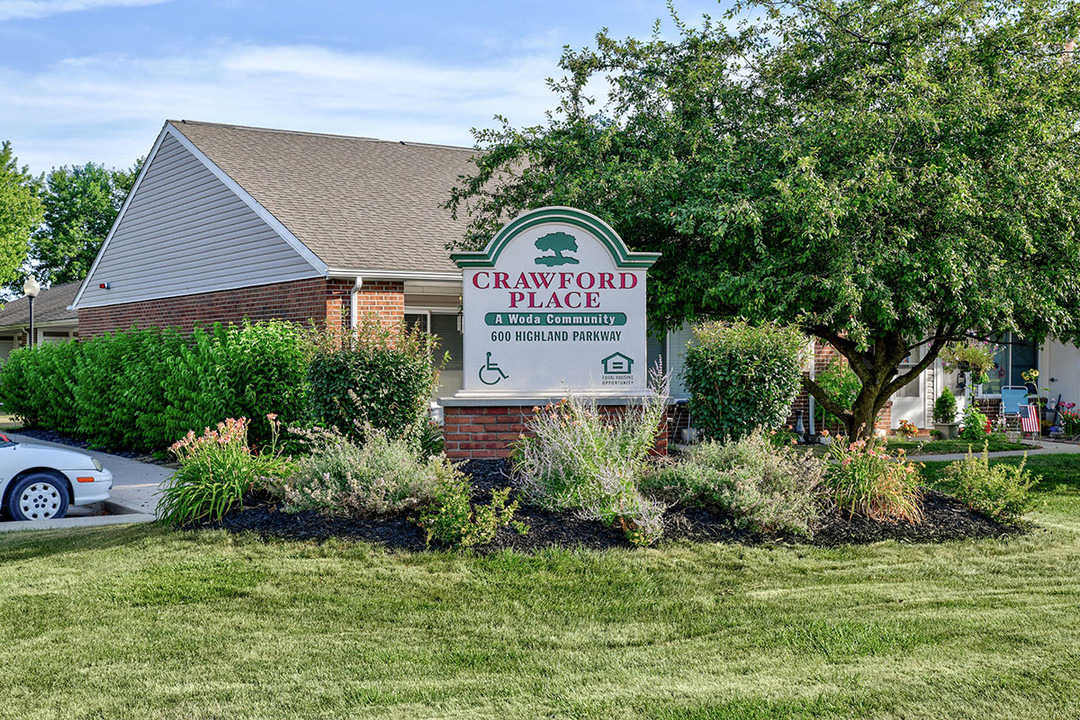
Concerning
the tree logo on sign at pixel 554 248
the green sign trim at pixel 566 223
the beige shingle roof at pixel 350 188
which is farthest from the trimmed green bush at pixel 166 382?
the tree logo on sign at pixel 554 248

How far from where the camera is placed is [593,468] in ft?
25.4

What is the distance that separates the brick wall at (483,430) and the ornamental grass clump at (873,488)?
1.88 meters

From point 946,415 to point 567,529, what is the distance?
42.5 ft

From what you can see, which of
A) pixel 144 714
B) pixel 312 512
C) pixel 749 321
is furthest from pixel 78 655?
pixel 749 321

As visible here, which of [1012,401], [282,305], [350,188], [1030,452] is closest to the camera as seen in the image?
[1030,452]

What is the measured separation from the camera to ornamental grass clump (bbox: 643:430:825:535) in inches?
307

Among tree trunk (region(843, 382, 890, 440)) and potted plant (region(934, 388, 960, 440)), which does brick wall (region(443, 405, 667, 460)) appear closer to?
tree trunk (region(843, 382, 890, 440))

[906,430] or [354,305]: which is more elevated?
→ [354,305]

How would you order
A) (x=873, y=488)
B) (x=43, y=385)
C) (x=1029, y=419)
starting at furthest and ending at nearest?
(x=43, y=385) → (x=1029, y=419) → (x=873, y=488)

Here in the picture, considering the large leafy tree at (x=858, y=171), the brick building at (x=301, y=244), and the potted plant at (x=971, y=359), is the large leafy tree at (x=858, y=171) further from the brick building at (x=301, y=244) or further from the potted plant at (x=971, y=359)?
the potted plant at (x=971, y=359)

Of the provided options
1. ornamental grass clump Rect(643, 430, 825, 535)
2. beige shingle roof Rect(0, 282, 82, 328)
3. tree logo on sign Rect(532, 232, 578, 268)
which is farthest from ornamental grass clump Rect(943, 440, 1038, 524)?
beige shingle roof Rect(0, 282, 82, 328)

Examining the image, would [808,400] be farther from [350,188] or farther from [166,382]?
[166,382]

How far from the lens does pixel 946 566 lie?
7.23 metres

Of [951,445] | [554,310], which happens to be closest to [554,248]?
[554,310]
